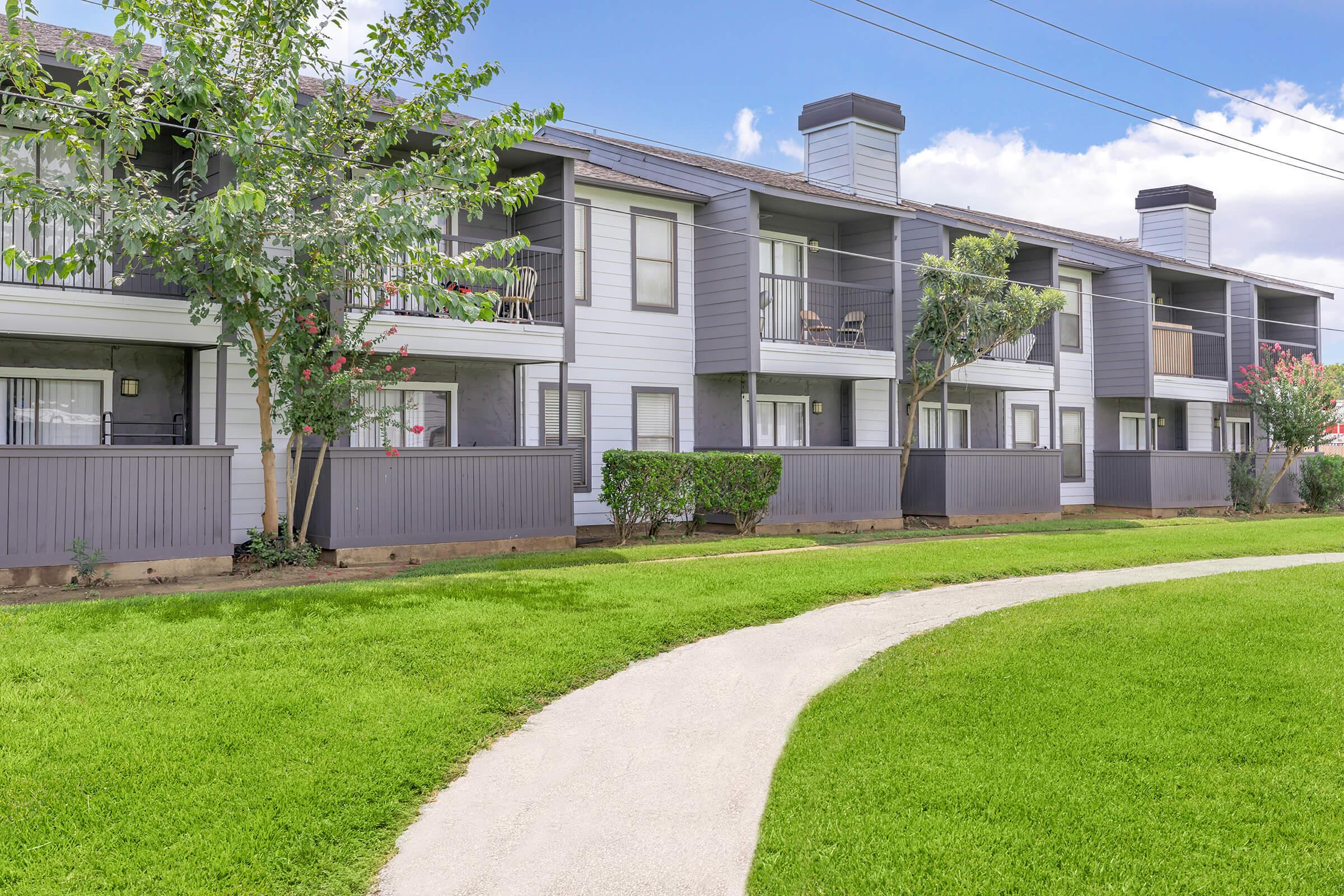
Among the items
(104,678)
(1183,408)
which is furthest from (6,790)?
(1183,408)

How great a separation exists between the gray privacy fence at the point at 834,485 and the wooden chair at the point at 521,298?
436cm

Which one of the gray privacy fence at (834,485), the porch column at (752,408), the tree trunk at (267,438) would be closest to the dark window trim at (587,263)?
the porch column at (752,408)

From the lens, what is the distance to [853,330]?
20.2 m

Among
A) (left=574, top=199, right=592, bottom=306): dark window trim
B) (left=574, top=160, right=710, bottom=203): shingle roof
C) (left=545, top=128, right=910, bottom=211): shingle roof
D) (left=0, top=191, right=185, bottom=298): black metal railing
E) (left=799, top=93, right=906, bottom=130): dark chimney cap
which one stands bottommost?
(left=0, top=191, right=185, bottom=298): black metal railing

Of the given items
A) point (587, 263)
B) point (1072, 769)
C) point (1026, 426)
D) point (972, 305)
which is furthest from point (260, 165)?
point (1026, 426)

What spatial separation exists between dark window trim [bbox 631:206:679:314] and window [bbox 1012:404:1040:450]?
10319mm

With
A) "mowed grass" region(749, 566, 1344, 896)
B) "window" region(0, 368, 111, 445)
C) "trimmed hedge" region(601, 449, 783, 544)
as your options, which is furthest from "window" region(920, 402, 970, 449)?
"window" region(0, 368, 111, 445)

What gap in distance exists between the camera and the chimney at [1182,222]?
103 feet

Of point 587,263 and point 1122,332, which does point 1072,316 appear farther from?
point 587,263

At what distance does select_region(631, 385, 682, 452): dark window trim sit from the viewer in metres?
18.4

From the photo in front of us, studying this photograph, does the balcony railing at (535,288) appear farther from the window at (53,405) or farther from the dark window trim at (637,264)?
the window at (53,405)

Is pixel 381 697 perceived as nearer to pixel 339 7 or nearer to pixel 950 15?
pixel 339 7

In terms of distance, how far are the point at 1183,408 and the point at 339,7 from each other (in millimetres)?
24645

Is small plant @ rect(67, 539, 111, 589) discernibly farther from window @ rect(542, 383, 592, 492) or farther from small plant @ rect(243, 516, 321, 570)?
window @ rect(542, 383, 592, 492)
